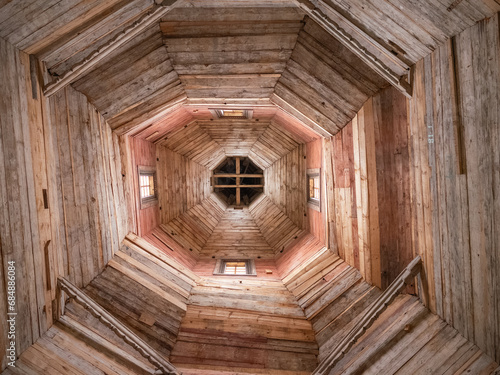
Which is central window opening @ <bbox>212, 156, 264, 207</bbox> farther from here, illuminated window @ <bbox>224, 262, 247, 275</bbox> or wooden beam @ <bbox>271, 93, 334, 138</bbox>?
wooden beam @ <bbox>271, 93, 334, 138</bbox>

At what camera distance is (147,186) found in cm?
745

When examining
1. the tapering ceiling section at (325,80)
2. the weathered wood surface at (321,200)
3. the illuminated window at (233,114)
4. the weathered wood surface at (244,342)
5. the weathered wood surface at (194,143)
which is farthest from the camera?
the weathered wood surface at (194,143)

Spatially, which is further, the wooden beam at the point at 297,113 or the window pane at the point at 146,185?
the window pane at the point at 146,185

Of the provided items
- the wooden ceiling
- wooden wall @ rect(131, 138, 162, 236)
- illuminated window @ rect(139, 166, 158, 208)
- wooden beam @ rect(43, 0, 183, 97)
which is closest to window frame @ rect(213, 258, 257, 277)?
wooden wall @ rect(131, 138, 162, 236)

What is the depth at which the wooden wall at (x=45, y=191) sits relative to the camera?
2.59 m

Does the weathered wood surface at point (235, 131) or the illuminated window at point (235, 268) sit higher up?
the weathered wood surface at point (235, 131)

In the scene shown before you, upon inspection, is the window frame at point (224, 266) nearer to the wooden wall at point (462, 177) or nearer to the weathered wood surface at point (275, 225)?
the weathered wood surface at point (275, 225)

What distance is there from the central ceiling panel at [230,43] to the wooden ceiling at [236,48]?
0.04ft

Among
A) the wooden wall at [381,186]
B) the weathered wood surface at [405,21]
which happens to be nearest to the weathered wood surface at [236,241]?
the wooden wall at [381,186]

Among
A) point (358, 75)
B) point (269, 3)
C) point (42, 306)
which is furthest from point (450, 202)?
point (42, 306)

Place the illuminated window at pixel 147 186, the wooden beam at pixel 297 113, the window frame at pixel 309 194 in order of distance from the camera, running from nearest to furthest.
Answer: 1. the wooden beam at pixel 297 113
2. the illuminated window at pixel 147 186
3. the window frame at pixel 309 194

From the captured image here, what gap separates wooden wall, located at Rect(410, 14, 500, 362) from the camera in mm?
2178

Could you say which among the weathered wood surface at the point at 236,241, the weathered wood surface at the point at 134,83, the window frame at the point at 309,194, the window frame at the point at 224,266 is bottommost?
the window frame at the point at 224,266

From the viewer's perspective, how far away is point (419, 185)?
3154mm
